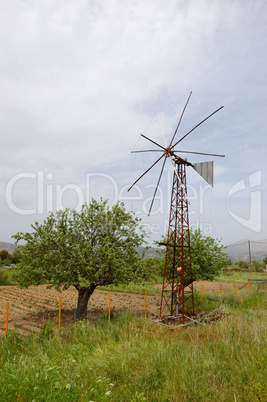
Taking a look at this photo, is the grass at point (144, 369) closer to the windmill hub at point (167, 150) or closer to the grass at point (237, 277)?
the windmill hub at point (167, 150)

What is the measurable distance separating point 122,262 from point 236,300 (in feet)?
40.9

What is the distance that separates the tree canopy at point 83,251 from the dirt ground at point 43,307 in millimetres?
2602

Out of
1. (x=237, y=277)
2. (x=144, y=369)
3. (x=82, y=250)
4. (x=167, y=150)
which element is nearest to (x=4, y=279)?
(x=82, y=250)

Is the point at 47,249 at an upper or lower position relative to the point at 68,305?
upper

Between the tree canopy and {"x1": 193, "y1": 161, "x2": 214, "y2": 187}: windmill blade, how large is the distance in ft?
18.9

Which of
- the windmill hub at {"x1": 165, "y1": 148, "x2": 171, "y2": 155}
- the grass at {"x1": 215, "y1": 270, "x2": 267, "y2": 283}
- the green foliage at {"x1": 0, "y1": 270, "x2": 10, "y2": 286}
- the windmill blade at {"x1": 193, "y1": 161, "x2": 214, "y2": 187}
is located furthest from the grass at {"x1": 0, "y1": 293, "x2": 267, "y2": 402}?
the grass at {"x1": 215, "y1": 270, "x2": 267, "y2": 283}

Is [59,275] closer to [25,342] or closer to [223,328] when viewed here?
[25,342]

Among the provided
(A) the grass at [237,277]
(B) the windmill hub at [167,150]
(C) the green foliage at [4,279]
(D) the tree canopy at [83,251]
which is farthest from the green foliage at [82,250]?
(A) the grass at [237,277]

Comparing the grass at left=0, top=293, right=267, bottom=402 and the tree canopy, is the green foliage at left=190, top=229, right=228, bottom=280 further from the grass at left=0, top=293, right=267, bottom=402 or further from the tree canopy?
the grass at left=0, top=293, right=267, bottom=402

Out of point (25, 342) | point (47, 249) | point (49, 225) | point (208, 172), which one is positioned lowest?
point (25, 342)

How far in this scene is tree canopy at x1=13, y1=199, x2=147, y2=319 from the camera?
18.0 meters

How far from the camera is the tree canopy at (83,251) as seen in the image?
18.0m

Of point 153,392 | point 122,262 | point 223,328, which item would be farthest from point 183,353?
point 122,262

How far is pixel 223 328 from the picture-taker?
1316cm
